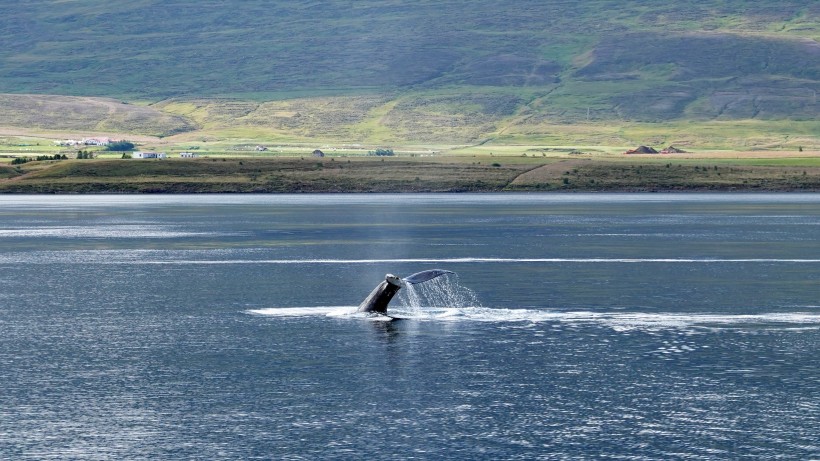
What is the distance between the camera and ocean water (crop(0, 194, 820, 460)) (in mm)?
24969

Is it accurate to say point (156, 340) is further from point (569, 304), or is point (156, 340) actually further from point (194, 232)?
point (194, 232)

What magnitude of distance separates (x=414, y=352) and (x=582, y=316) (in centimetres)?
929

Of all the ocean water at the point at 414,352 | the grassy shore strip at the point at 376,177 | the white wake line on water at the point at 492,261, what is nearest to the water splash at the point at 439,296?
the ocean water at the point at 414,352

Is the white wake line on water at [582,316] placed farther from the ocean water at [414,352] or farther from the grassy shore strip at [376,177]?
the grassy shore strip at [376,177]

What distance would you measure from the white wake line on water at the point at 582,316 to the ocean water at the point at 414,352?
0.16 m

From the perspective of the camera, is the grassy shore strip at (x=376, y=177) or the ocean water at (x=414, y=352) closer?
the ocean water at (x=414, y=352)

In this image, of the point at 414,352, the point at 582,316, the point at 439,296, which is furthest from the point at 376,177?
the point at 414,352

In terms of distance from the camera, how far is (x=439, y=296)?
48.9m

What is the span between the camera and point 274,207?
13650 cm

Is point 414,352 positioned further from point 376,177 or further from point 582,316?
point 376,177

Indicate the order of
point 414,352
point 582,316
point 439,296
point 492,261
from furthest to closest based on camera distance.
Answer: point 492,261 < point 439,296 < point 582,316 < point 414,352

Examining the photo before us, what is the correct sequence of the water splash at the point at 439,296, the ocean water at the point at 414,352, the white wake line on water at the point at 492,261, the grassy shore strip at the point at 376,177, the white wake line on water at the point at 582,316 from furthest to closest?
the grassy shore strip at the point at 376,177, the white wake line on water at the point at 492,261, the water splash at the point at 439,296, the white wake line on water at the point at 582,316, the ocean water at the point at 414,352

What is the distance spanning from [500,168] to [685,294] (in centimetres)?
14144

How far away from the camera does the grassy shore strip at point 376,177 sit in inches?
7087
